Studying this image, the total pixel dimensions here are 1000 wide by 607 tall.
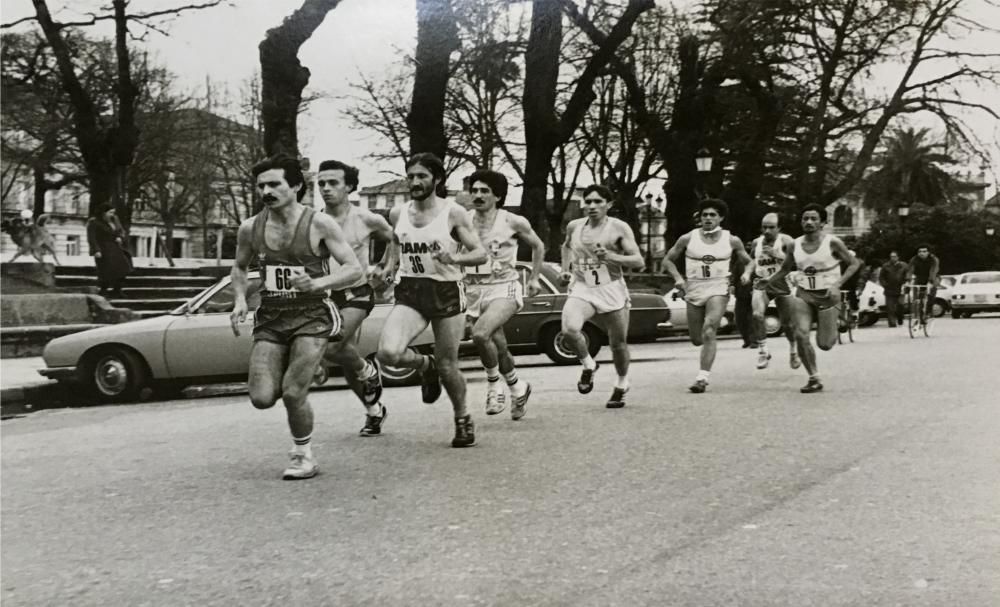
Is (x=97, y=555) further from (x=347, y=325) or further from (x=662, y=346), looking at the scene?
(x=662, y=346)

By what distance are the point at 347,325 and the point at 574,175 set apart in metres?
1.95

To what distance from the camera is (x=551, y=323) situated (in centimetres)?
616

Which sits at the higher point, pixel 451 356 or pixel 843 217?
pixel 843 217

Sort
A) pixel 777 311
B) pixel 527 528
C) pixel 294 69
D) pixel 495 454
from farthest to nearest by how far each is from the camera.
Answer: pixel 777 311 → pixel 495 454 → pixel 527 528 → pixel 294 69

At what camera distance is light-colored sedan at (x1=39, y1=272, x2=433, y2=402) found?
434 cm

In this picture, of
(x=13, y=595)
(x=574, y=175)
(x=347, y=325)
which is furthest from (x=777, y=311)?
(x=13, y=595)

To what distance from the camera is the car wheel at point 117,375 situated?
506 cm

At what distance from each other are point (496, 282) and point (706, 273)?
109cm

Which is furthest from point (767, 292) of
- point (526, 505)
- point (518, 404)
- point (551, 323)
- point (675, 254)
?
point (526, 505)

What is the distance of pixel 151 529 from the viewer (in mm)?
3631

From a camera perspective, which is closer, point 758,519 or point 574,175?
point 758,519

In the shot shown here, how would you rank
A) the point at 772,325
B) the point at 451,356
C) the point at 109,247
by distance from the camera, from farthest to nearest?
the point at 772,325
the point at 451,356
the point at 109,247

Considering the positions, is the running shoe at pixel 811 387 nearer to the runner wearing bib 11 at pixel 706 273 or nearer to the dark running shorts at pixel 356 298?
the runner wearing bib 11 at pixel 706 273

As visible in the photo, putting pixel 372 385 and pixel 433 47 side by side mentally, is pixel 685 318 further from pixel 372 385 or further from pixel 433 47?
pixel 433 47
